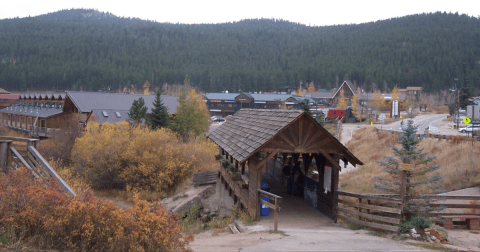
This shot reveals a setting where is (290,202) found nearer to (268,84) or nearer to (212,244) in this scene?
(212,244)

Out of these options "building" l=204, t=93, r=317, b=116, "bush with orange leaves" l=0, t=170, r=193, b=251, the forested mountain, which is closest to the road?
"bush with orange leaves" l=0, t=170, r=193, b=251

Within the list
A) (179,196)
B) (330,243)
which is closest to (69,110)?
(179,196)

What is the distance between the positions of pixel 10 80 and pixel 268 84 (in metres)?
91.1

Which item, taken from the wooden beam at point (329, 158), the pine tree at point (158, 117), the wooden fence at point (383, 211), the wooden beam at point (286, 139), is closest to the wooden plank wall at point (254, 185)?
the wooden beam at point (286, 139)

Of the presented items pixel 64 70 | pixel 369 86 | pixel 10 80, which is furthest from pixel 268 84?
pixel 10 80

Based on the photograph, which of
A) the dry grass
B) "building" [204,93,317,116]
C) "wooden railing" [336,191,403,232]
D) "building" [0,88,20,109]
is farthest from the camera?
"building" [204,93,317,116]

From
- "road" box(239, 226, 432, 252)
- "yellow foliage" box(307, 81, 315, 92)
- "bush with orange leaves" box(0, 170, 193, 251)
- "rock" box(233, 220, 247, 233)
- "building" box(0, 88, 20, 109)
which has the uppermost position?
"yellow foliage" box(307, 81, 315, 92)

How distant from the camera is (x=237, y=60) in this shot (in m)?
181

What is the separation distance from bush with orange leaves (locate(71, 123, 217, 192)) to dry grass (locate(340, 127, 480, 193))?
35.0 feet

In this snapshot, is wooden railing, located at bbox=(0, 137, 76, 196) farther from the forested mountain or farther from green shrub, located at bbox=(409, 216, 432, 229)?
the forested mountain

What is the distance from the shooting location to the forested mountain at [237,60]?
137125 mm

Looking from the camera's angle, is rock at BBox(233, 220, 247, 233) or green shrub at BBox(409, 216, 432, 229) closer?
green shrub at BBox(409, 216, 432, 229)

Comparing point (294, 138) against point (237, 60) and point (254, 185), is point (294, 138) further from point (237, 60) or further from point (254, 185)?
point (237, 60)

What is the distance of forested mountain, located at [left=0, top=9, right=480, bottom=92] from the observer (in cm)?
13712
